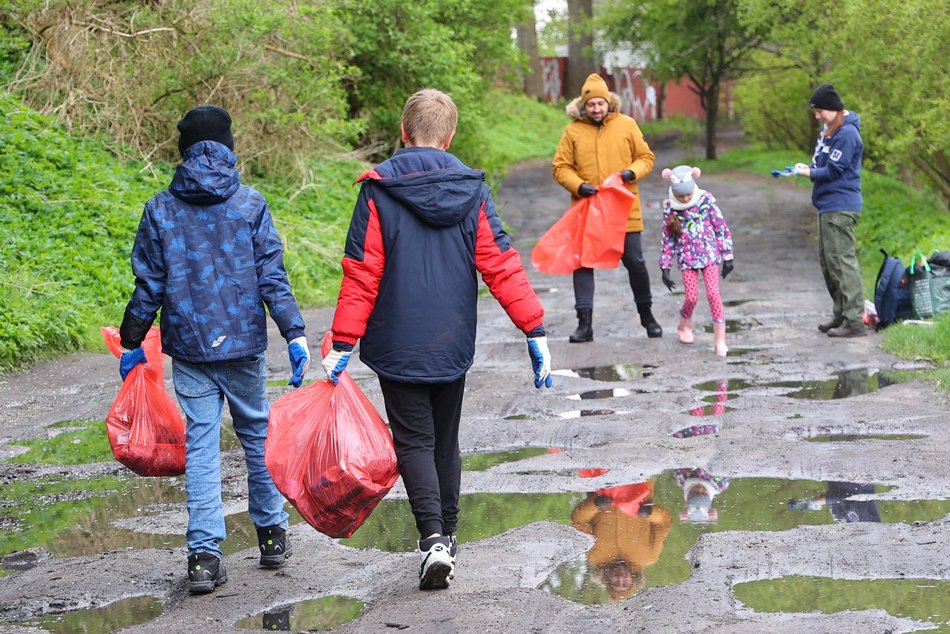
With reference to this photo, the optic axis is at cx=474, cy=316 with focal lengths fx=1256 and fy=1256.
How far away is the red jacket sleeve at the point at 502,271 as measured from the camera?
4.67 m

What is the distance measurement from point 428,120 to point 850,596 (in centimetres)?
225

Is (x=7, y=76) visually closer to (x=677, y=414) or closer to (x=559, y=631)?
(x=677, y=414)

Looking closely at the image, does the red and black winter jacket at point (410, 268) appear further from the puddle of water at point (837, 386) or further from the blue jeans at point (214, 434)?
the puddle of water at point (837, 386)

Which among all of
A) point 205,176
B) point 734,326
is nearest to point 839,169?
point 734,326

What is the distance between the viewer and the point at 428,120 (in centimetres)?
469

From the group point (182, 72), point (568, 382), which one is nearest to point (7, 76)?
point (182, 72)

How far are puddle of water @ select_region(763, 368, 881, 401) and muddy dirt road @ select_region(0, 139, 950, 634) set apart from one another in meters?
0.03

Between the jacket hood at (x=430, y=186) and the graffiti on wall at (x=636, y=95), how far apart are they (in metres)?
44.8

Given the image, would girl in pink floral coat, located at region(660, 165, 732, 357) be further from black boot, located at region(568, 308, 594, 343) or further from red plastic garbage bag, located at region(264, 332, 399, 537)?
red plastic garbage bag, located at region(264, 332, 399, 537)

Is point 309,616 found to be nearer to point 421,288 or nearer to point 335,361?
point 335,361

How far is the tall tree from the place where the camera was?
92.6 feet

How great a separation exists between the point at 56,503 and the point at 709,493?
10.1ft

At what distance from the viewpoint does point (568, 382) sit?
845cm

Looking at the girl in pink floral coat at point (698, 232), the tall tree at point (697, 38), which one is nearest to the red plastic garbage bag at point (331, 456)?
the girl in pink floral coat at point (698, 232)
